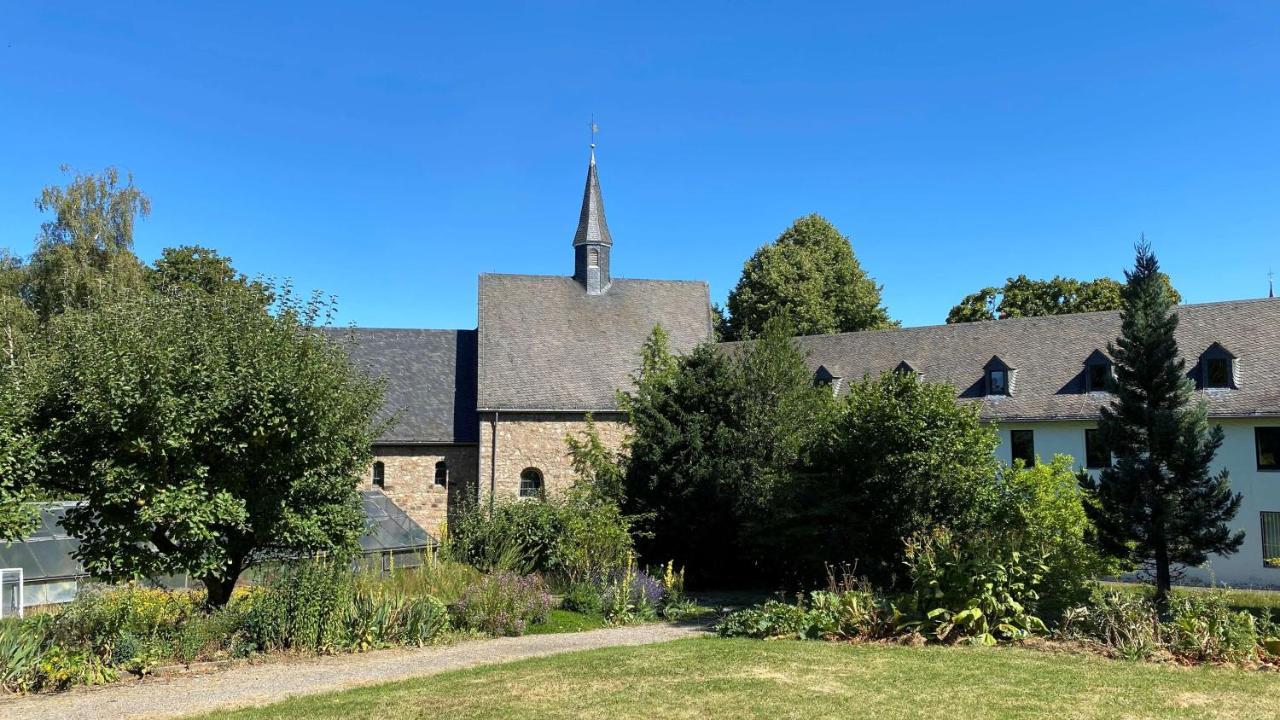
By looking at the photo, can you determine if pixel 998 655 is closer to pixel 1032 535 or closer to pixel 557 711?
pixel 1032 535

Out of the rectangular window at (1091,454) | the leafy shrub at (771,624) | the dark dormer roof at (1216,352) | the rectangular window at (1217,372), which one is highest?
the dark dormer roof at (1216,352)

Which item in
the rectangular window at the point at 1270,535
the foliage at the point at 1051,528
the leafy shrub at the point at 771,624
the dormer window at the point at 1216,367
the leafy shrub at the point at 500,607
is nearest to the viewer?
the foliage at the point at 1051,528

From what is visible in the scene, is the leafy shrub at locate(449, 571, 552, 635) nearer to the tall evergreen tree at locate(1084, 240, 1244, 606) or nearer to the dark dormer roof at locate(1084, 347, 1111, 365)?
the tall evergreen tree at locate(1084, 240, 1244, 606)

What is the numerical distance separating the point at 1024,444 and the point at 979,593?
16.4 m

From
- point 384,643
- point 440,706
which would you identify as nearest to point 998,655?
point 440,706

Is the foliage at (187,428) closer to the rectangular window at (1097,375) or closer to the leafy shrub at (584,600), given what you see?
the leafy shrub at (584,600)

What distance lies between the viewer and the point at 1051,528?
1422cm

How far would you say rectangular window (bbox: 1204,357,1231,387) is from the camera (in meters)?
24.4

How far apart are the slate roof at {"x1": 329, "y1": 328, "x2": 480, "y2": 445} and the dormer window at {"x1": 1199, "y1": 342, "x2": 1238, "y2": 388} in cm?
2205

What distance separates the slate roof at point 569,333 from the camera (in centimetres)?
3077

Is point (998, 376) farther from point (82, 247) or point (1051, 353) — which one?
point (82, 247)

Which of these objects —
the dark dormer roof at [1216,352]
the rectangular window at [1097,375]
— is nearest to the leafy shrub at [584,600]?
the rectangular window at [1097,375]

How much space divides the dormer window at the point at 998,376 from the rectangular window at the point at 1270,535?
739 cm

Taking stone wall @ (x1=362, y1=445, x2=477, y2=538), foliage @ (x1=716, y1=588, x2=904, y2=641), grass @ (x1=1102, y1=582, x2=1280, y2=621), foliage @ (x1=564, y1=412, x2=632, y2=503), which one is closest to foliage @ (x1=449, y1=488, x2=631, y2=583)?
foliage @ (x1=564, y1=412, x2=632, y2=503)
